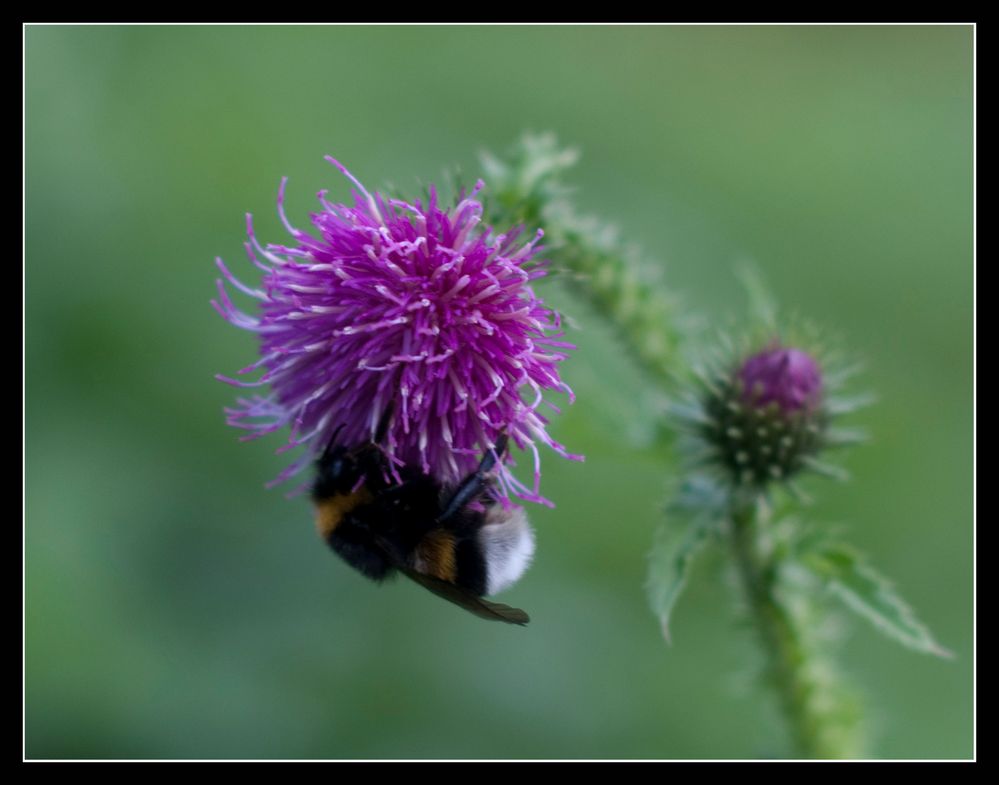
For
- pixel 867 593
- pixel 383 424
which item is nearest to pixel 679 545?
pixel 867 593

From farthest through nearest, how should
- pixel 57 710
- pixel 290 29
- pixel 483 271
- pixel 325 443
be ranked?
pixel 290 29 < pixel 57 710 < pixel 325 443 < pixel 483 271

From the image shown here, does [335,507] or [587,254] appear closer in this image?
[335,507]

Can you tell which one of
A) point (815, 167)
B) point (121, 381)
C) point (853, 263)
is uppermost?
point (815, 167)

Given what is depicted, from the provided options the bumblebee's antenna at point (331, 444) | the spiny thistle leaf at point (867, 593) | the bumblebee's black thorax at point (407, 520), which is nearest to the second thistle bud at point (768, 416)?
the spiny thistle leaf at point (867, 593)

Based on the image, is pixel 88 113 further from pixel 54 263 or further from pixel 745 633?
pixel 745 633

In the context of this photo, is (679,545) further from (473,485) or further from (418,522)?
(418,522)

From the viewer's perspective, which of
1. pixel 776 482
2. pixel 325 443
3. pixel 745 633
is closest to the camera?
pixel 325 443

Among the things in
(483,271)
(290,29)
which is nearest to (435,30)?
(290,29)

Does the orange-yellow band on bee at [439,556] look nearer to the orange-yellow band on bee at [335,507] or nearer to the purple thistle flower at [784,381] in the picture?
the orange-yellow band on bee at [335,507]
